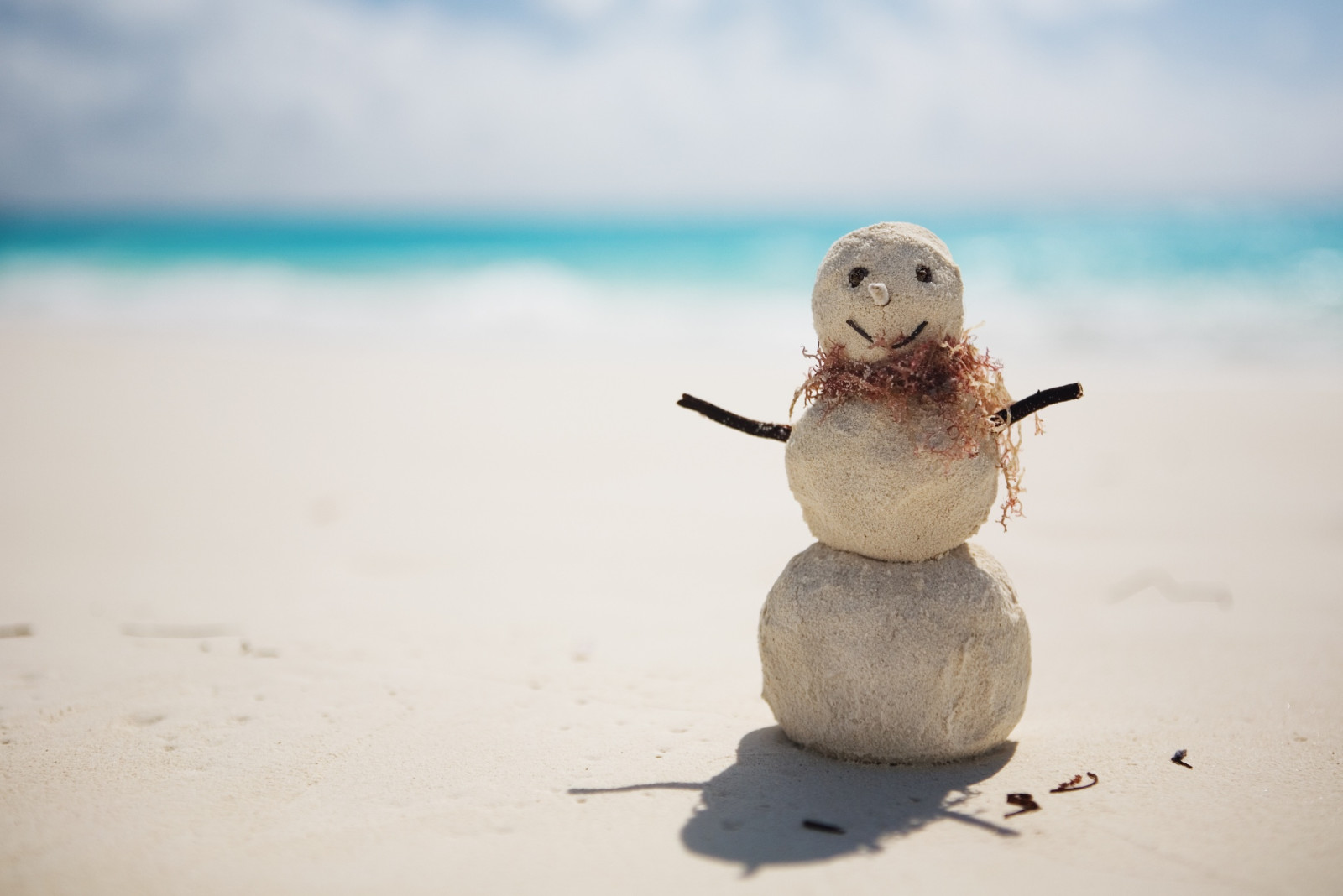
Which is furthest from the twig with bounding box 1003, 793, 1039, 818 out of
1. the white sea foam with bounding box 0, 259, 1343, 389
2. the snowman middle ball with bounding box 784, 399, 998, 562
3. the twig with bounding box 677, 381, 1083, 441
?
the white sea foam with bounding box 0, 259, 1343, 389

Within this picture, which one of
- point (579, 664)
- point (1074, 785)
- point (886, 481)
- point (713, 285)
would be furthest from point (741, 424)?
point (713, 285)

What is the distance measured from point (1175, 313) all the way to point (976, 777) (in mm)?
18101

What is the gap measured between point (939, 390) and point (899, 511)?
46 centimetres

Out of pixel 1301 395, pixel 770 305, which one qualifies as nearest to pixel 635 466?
pixel 1301 395

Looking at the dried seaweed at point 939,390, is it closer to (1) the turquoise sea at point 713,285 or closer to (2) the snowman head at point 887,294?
(2) the snowman head at point 887,294

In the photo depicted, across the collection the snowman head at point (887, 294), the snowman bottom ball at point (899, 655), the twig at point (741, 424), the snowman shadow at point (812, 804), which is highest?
the snowman head at point (887, 294)

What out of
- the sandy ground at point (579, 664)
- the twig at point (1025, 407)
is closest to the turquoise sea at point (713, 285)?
the sandy ground at point (579, 664)

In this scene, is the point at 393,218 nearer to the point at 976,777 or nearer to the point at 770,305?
the point at 770,305

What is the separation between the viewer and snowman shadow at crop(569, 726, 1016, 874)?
3.09m

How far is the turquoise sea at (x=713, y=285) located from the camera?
1787 centimetres

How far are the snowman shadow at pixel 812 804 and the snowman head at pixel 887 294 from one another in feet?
5.13

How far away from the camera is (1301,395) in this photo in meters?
11.6

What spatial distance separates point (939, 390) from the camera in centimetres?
349

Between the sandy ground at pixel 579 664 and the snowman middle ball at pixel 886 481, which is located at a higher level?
the snowman middle ball at pixel 886 481
